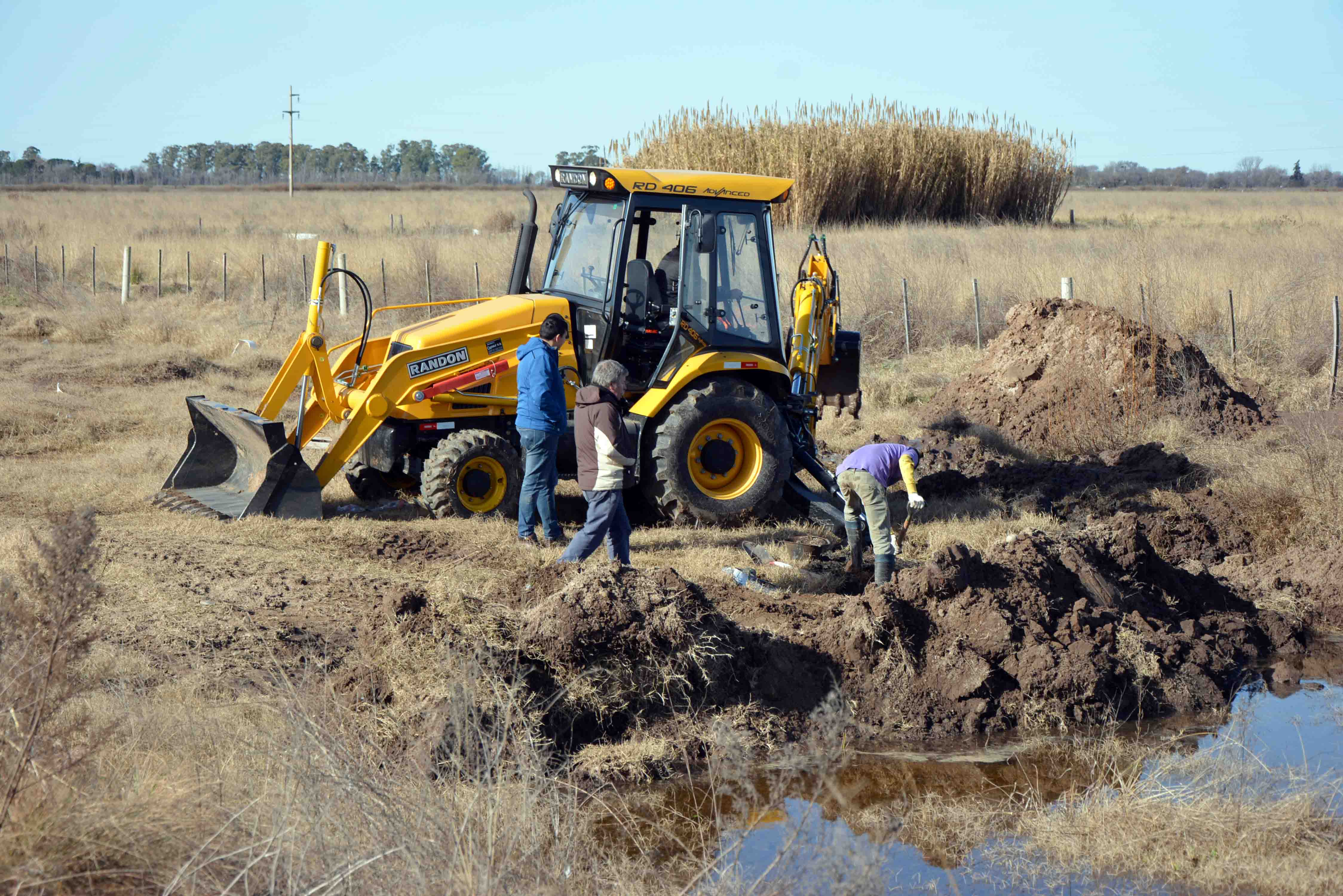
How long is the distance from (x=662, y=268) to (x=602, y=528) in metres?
2.60

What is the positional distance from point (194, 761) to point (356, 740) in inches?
26.3

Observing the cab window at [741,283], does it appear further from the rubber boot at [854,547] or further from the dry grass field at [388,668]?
the rubber boot at [854,547]

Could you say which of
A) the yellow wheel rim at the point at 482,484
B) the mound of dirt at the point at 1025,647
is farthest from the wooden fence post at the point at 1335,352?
the yellow wheel rim at the point at 482,484

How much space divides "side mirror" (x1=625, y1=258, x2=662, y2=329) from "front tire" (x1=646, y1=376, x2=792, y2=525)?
0.67 m

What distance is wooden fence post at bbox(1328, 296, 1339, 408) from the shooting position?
42.3 ft

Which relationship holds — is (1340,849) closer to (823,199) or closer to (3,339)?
(3,339)

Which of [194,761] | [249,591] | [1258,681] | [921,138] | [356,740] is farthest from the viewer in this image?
[921,138]

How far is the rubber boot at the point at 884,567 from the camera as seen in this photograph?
7473 millimetres

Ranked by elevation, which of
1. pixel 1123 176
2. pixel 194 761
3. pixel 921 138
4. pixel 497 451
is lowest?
pixel 194 761

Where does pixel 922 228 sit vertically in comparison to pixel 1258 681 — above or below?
above

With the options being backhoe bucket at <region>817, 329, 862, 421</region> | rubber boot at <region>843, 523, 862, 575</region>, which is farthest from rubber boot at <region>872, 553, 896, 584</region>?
backhoe bucket at <region>817, 329, 862, 421</region>

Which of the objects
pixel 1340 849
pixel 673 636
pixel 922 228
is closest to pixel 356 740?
pixel 673 636

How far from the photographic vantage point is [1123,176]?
10762 centimetres

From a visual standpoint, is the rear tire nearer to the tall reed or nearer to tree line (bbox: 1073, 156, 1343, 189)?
the tall reed
